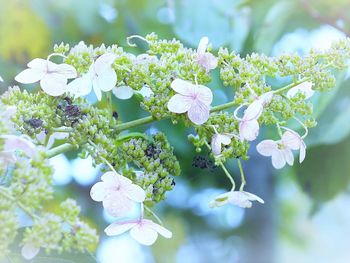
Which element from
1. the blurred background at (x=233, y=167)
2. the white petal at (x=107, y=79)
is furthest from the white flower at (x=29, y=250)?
the blurred background at (x=233, y=167)

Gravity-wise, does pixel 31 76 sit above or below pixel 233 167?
below

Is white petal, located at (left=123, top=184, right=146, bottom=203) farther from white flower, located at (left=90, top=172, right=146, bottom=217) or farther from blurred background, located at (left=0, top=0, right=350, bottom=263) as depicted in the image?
blurred background, located at (left=0, top=0, right=350, bottom=263)

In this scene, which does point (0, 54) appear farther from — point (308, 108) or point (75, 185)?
point (308, 108)

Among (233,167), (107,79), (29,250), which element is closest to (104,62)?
(107,79)

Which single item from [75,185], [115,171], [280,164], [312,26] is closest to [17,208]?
[115,171]

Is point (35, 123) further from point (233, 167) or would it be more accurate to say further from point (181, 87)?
point (233, 167)

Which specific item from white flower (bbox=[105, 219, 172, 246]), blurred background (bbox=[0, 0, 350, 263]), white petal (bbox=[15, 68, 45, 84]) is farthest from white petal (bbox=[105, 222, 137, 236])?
blurred background (bbox=[0, 0, 350, 263])

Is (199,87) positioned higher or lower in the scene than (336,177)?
lower
